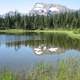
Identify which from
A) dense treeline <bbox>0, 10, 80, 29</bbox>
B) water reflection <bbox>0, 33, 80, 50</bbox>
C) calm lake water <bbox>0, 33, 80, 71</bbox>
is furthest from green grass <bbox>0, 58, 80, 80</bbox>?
dense treeline <bbox>0, 10, 80, 29</bbox>

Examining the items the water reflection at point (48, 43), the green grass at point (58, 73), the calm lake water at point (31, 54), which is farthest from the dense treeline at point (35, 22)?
the green grass at point (58, 73)

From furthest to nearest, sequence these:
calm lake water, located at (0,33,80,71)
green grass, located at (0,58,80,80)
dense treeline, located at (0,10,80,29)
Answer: dense treeline, located at (0,10,80,29), calm lake water, located at (0,33,80,71), green grass, located at (0,58,80,80)

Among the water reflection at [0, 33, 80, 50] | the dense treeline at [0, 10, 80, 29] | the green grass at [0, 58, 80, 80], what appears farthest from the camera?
the dense treeline at [0, 10, 80, 29]

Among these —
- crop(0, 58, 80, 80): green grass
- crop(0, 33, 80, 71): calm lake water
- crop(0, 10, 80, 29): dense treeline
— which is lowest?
crop(0, 10, 80, 29): dense treeline

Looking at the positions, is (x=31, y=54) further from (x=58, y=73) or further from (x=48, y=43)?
(x=48, y=43)

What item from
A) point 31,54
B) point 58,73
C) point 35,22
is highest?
point 58,73

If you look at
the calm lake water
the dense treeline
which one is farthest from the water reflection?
the dense treeline

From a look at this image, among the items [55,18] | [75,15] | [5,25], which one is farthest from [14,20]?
[75,15]

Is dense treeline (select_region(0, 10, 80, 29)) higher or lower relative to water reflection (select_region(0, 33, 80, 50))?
lower

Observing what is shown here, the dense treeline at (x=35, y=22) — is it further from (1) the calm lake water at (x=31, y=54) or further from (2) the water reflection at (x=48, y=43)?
(1) the calm lake water at (x=31, y=54)

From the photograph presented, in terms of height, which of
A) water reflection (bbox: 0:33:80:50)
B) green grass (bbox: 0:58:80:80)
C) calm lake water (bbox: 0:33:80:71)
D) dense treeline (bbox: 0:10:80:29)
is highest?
green grass (bbox: 0:58:80:80)

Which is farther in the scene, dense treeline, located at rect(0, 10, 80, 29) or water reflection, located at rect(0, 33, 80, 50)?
dense treeline, located at rect(0, 10, 80, 29)

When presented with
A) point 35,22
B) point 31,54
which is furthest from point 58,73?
point 35,22

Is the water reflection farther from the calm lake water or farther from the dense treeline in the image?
the dense treeline
